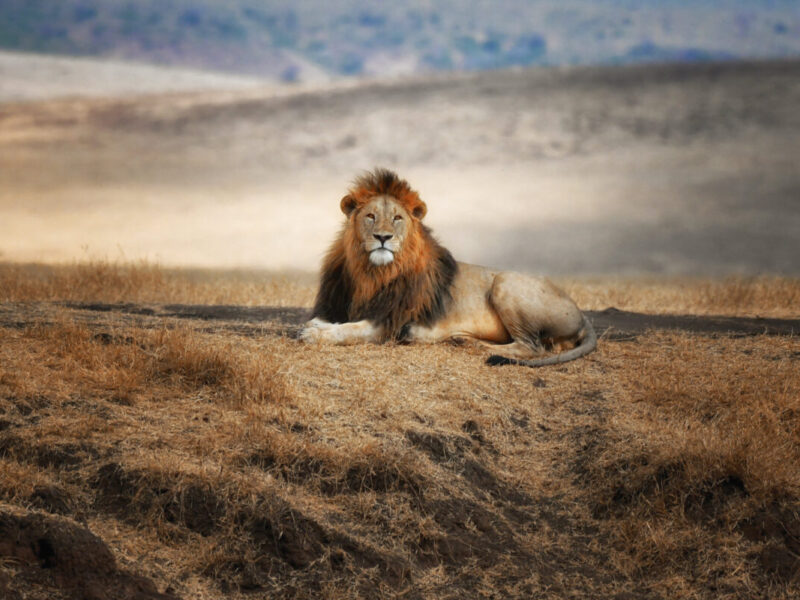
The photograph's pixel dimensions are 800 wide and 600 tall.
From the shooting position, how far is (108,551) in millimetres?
5512

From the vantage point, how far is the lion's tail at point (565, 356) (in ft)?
31.4

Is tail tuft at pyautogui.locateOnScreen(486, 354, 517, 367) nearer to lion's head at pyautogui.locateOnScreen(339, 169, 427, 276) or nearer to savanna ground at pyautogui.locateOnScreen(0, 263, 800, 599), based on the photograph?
savanna ground at pyautogui.locateOnScreen(0, 263, 800, 599)

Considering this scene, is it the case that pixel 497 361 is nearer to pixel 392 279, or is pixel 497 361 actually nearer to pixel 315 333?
pixel 392 279

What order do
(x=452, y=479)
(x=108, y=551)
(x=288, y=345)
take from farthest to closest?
(x=288, y=345) → (x=452, y=479) → (x=108, y=551)

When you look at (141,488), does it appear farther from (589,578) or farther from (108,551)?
(589,578)

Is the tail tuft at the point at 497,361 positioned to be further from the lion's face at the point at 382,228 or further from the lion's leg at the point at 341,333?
the lion's face at the point at 382,228

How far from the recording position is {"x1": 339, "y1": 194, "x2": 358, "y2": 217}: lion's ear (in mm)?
10078

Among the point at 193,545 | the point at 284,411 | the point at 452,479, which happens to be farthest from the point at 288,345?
the point at 193,545

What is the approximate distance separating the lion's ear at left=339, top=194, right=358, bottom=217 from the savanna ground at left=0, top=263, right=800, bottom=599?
1557 mm

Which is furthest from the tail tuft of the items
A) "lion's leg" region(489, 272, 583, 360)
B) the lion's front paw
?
the lion's front paw

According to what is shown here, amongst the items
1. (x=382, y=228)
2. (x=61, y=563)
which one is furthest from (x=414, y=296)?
(x=61, y=563)

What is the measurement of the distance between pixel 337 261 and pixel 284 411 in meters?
3.23

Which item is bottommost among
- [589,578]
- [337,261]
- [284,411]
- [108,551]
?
[589,578]

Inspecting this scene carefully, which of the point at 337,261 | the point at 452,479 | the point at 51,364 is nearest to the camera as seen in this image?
the point at 452,479
